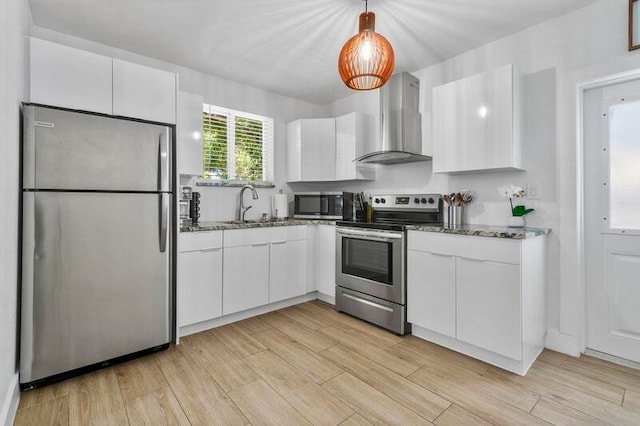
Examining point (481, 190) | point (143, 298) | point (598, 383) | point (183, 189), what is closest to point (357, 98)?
point (481, 190)

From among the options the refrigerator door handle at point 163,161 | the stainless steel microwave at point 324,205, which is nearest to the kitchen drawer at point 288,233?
the stainless steel microwave at point 324,205

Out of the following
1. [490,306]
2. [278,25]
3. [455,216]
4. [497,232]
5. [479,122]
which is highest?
[278,25]

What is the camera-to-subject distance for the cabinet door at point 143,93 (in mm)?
2250

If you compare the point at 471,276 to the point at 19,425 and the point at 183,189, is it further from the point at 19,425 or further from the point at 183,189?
the point at 19,425

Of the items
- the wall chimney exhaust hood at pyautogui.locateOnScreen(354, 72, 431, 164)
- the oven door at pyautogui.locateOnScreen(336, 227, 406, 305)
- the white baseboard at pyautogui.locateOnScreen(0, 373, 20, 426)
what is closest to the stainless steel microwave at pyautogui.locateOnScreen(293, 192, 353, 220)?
the oven door at pyautogui.locateOnScreen(336, 227, 406, 305)

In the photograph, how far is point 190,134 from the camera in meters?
2.91

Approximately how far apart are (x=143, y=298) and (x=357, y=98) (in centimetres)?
323

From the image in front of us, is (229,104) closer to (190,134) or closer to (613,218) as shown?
(190,134)

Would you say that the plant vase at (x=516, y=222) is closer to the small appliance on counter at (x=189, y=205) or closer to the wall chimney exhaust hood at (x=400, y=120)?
the wall chimney exhaust hood at (x=400, y=120)

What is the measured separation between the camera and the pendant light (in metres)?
1.75

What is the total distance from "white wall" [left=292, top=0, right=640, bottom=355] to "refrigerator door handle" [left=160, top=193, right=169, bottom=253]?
2688mm

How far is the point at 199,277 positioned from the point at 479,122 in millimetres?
2648

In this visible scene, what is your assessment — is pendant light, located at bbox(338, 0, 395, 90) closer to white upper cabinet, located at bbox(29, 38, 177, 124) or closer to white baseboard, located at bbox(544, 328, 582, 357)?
white upper cabinet, located at bbox(29, 38, 177, 124)

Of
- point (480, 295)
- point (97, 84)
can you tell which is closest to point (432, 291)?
point (480, 295)
